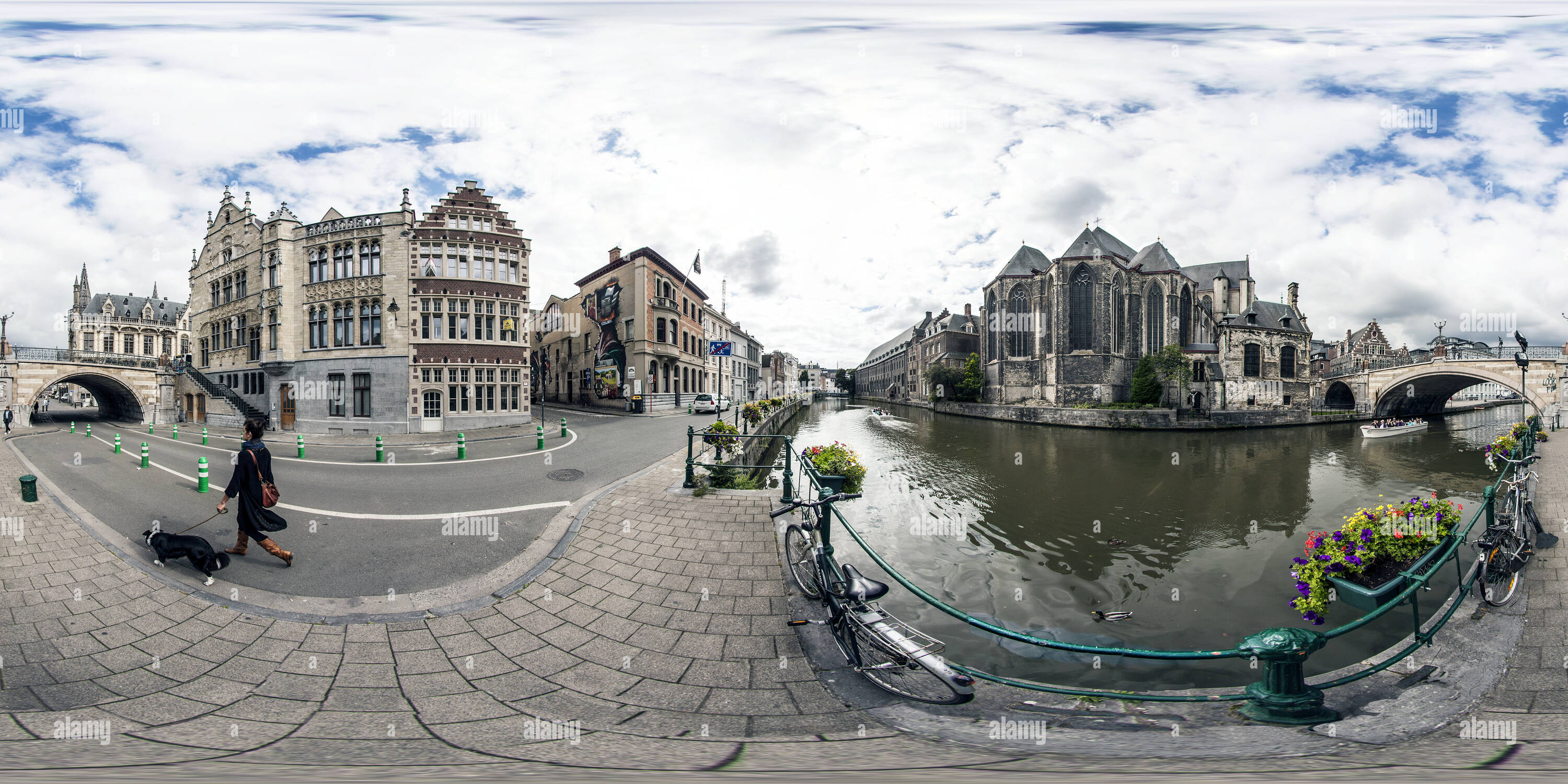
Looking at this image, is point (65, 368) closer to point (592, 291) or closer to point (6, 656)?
point (592, 291)

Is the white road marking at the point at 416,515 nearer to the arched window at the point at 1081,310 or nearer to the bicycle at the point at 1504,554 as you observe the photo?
the bicycle at the point at 1504,554

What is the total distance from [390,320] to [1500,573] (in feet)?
96.5

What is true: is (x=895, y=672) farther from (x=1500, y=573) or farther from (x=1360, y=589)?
(x=1500, y=573)

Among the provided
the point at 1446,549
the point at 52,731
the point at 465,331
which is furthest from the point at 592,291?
the point at 1446,549

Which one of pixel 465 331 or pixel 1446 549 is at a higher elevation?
pixel 465 331

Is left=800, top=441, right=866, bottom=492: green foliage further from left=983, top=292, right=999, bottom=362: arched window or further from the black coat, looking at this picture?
left=983, top=292, right=999, bottom=362: arched window

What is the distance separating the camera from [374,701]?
123 inches

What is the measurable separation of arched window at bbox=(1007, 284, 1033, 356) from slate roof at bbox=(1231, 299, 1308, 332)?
55.8 feet

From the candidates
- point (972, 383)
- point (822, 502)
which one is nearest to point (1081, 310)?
point (972, 383)

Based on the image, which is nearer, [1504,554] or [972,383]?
[1504,554]

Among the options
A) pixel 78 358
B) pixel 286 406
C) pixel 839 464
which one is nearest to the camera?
pixel 839 464

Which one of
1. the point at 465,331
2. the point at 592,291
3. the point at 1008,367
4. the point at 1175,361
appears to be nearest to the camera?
the point at 465,331

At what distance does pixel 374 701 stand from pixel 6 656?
9.17 ft

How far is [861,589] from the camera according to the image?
342cm
